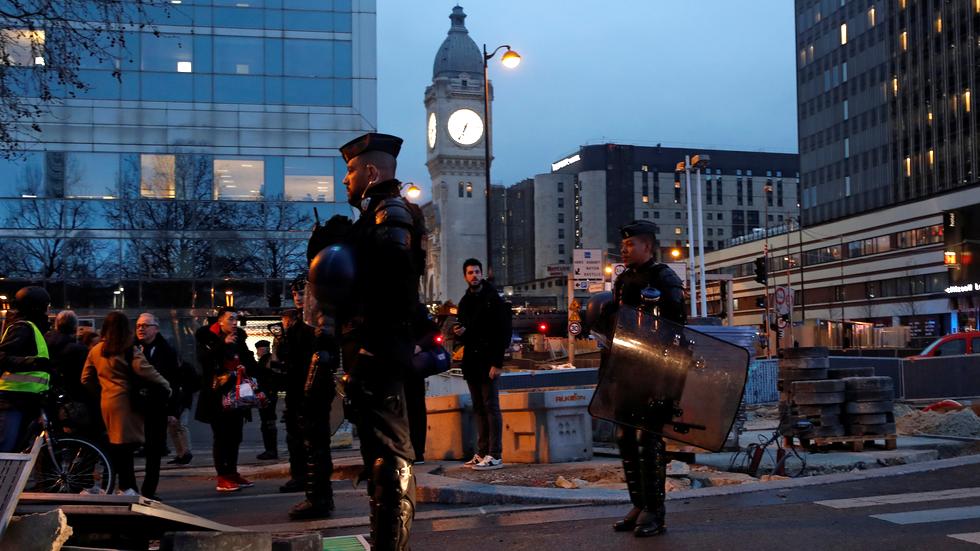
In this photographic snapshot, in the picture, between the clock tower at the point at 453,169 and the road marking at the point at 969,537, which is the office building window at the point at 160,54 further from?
the clock tower at the point at 453,169

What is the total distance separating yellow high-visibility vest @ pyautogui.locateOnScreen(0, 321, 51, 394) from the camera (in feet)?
25.7

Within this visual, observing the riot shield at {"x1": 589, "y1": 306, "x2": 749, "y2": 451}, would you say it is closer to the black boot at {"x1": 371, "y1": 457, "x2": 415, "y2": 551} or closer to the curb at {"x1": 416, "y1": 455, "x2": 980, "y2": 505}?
the curb at {"x1": 416, "y1": 455, "x2": 980, "y2": 505}

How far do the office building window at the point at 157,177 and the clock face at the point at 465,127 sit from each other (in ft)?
371

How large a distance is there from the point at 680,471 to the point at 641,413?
3.11 meters

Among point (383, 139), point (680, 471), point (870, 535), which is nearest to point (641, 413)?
point (870, 535)

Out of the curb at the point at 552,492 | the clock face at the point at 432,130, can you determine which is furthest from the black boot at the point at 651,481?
the clock face at the point at 432,130

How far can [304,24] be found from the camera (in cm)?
3731

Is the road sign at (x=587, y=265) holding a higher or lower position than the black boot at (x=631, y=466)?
higher

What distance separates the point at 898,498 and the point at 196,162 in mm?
32147

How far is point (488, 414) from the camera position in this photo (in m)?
9.60

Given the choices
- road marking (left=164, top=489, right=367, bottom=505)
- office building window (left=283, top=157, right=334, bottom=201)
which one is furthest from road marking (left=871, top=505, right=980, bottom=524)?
office building window (left=283, top=157, right=334, bottom=201)

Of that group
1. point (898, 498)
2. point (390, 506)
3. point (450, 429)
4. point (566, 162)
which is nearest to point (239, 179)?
point (450, 429)

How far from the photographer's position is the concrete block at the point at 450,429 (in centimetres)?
1097

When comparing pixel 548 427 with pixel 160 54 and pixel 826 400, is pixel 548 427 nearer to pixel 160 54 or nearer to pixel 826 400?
pixel 826 400
